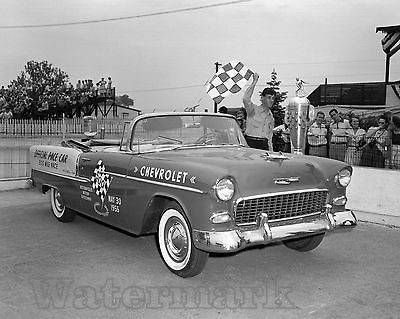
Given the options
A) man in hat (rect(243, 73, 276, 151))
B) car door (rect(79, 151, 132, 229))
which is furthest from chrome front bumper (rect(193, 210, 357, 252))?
man in hat (rect(243, 73, 276, 151))

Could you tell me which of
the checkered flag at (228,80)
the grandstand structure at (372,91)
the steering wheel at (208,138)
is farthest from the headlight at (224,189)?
the grandstand structure at (372,91)

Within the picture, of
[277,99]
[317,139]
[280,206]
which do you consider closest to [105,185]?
[280,206]

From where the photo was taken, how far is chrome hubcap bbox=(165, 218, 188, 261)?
423 cm

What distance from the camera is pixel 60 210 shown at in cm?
638

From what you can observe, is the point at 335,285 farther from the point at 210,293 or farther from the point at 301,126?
the point at 301,126

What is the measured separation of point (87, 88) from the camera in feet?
121

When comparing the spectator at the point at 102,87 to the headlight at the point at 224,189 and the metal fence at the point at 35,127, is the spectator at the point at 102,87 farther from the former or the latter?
the headlight at the point at 224,189

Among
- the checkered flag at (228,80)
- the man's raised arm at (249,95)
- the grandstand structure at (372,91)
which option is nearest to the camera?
the man's raised arm at (249,95)

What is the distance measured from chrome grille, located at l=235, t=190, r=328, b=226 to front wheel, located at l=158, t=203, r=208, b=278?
49 centimetres

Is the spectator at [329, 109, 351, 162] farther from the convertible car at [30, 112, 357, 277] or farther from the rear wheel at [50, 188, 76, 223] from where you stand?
the rear wheel at [50, 188, 76, 223]

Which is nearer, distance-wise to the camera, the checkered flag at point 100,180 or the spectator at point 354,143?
the checkered flag at point 100,180

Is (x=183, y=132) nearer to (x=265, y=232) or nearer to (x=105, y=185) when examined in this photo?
(x=105, y=185)

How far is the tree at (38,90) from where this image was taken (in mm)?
36188

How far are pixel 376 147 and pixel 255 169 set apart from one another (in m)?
4.75
